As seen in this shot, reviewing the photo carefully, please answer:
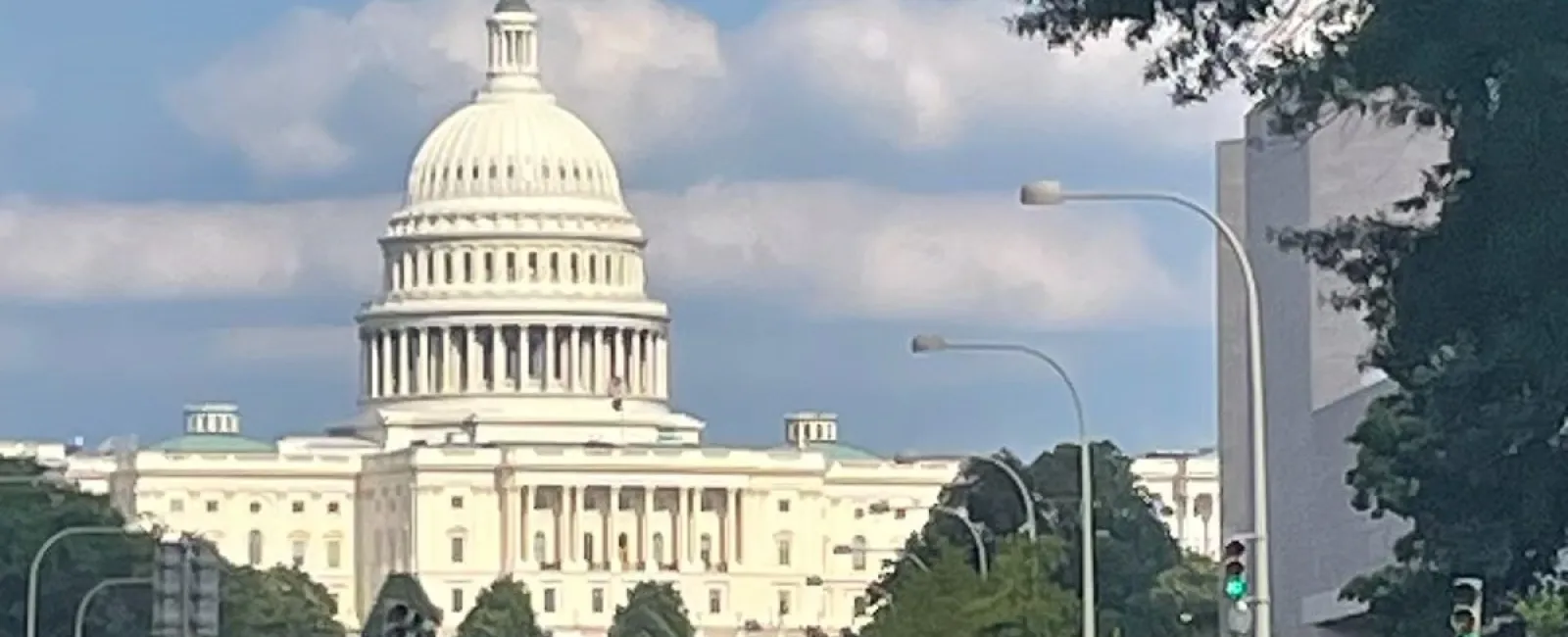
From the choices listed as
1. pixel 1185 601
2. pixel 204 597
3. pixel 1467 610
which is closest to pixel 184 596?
pixel 204 597

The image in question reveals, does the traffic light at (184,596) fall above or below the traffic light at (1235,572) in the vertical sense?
below

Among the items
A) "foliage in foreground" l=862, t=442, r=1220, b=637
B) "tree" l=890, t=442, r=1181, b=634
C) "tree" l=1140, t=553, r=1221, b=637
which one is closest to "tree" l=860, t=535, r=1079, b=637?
"foliage in foreground" l=862, t=442, r=1220, b=637

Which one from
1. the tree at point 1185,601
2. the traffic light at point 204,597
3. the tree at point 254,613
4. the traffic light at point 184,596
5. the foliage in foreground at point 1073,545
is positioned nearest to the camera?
the traffic light at point 184,596

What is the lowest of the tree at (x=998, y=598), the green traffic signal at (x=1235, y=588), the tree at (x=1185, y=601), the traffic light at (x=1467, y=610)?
the traffic light at (x=1467, y=610)

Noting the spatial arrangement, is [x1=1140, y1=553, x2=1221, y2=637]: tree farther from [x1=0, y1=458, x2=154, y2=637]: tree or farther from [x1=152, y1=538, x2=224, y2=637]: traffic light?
[x1=152, y1=538, x2=224, y2=637]: traffic light

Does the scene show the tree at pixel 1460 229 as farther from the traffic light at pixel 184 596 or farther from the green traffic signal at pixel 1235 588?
the traffic light at pixel 184 596

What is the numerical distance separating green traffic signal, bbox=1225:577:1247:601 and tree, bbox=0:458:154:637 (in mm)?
86947

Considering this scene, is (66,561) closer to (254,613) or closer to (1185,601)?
(1185,601)

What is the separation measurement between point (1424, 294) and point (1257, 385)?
145 inches

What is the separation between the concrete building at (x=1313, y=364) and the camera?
99.1 metres

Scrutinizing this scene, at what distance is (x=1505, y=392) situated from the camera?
147ft

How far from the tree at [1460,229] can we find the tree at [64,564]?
8726cm

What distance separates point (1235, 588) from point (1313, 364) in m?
60.7

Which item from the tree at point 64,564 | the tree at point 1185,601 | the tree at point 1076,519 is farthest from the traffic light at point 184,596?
the tree at point 64,564
